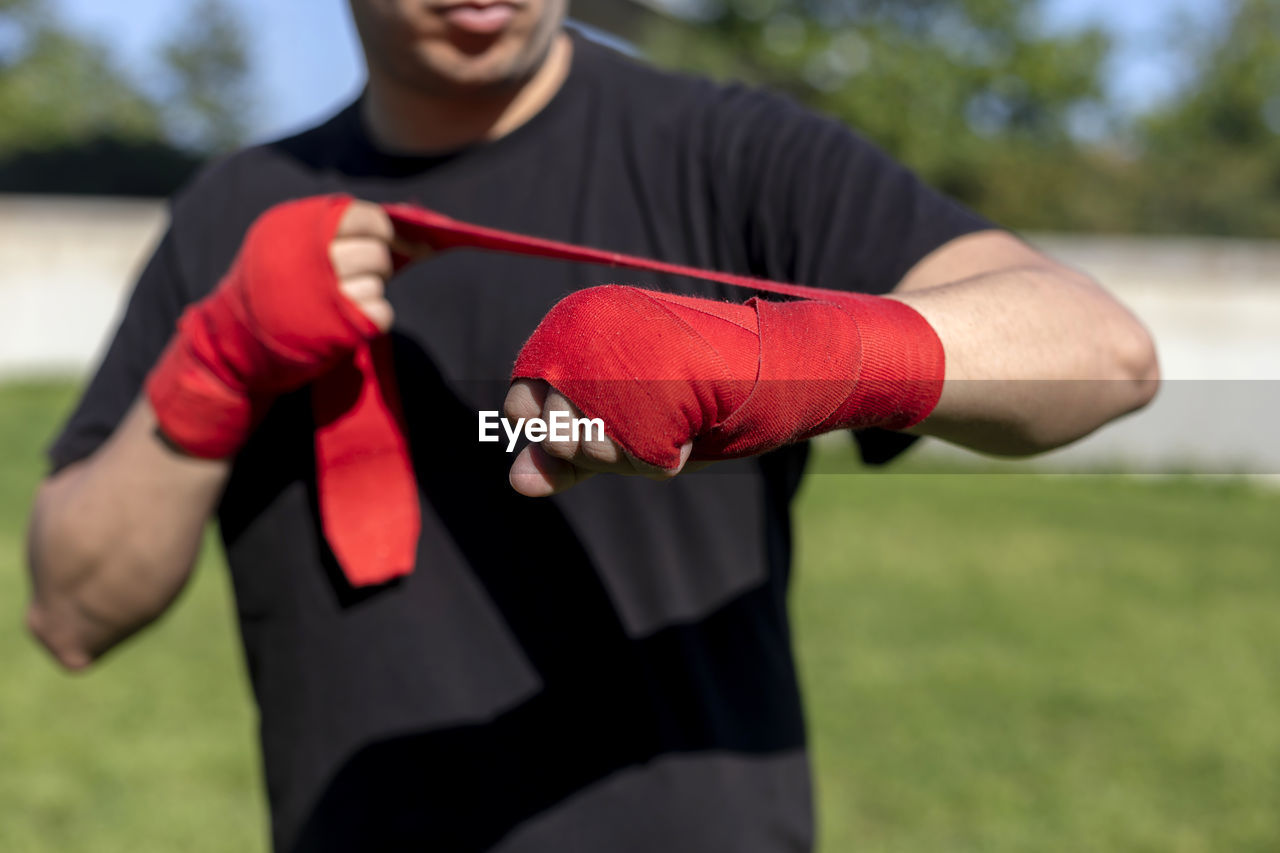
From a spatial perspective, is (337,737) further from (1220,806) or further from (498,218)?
(1220,806)

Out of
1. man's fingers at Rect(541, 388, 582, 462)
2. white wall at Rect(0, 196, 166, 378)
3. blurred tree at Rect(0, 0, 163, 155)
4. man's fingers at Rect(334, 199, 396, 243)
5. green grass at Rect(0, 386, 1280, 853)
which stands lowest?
blurred tree at Rect(0, 0, 163, 155)

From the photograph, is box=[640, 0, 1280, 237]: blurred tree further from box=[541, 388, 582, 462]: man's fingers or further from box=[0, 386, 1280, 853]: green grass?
box=[541, 388, 582, 462]: man's fingers

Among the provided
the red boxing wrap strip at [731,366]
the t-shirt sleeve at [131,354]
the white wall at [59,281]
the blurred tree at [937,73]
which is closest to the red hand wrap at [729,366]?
the red boxing wrap strip at [731,366]

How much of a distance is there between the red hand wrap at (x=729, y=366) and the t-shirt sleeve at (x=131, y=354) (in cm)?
102

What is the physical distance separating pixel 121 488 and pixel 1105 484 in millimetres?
9364

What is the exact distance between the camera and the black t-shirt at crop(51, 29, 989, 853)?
1503 millimetres

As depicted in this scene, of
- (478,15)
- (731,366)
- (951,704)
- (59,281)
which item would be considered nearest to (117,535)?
(478,15)

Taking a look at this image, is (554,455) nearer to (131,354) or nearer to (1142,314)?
(131,354)

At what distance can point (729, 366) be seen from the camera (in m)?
0.97

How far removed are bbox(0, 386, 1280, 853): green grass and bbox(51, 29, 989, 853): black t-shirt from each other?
2596mm

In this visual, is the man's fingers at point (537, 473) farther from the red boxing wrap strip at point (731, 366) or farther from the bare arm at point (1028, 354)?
the bare arm at point (1028, 354)

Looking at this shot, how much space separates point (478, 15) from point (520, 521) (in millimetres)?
629

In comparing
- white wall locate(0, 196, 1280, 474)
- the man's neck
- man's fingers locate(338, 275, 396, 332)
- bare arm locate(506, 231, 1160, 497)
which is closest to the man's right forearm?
man's fingers locate(338, 275, 396, 332)

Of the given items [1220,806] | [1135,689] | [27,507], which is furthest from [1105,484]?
[27,507]
